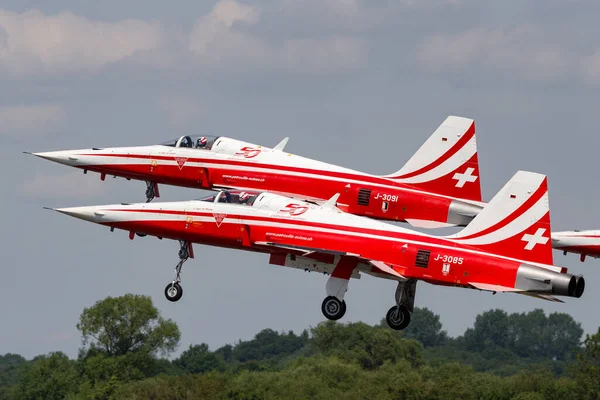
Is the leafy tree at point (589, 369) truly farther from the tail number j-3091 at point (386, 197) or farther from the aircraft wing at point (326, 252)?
the aircraft wing at point (326, 252)

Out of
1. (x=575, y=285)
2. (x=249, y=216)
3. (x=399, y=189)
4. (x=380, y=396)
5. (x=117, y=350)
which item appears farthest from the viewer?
(x=117, y=350)

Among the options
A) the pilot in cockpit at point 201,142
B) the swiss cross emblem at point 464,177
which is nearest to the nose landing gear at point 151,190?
the pilot in cockpit at point 201,142

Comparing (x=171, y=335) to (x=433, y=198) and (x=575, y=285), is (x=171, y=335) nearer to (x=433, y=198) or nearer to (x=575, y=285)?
(x=433, y=198)

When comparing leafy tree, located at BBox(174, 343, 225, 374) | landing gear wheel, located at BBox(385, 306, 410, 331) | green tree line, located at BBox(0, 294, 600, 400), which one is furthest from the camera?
leafy tree, located at BBox(174, 343, 225, 374)

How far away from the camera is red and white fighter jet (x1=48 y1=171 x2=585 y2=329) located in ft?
163

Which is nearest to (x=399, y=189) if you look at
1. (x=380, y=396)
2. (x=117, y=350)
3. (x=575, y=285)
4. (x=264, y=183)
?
(x=264, y=183)

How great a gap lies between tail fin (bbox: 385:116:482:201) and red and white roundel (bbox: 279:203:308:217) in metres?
5.37

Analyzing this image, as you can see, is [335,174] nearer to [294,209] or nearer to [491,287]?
[294,209]

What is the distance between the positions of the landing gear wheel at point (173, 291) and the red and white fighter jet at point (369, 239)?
33 mm

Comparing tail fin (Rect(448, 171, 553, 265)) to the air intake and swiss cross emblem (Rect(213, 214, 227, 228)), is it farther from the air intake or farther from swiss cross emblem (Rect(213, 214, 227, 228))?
swiss cross emblem (Rect(213, 214, 227, 228))

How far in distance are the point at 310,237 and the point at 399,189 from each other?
5.65 metres

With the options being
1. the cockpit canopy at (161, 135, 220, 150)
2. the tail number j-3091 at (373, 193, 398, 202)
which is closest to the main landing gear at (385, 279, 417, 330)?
the tail number j-3091 at (373, 193, 398, 202)

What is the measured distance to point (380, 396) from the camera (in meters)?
94.5

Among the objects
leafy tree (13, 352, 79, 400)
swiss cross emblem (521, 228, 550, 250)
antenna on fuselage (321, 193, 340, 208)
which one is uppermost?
antenna on fuselage (321, 193, 340, 208)
